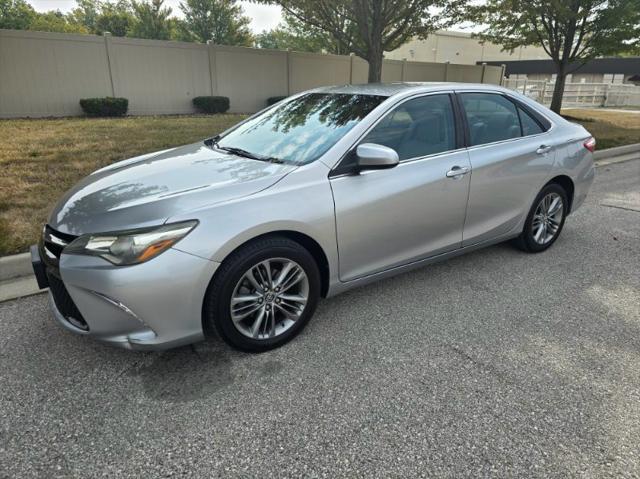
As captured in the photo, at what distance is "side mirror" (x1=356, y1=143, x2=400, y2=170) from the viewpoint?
293 centimetres

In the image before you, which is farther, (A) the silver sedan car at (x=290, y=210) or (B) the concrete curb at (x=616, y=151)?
(B) the concrete curb at (x=616, y=151)

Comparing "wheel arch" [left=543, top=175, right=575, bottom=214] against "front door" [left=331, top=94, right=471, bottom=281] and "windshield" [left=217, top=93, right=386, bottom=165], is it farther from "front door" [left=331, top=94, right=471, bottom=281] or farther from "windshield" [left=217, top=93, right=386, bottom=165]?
"windshield" [left=217, top=93, right=386, bottom=165]

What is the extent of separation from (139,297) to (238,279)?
540mm

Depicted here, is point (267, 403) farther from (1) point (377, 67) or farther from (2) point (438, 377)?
(1) point (377, 67)

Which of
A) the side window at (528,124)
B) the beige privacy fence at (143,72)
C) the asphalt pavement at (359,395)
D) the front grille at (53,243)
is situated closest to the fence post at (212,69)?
the beige privacy fence at (143,72)

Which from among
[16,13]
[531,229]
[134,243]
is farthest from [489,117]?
[16,13]

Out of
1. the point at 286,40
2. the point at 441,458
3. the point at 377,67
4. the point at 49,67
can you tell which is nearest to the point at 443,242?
the point at 441,458

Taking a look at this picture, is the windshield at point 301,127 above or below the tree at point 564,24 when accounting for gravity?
below

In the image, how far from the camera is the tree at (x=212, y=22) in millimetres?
35500

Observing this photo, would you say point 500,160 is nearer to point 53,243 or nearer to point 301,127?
point 301,127

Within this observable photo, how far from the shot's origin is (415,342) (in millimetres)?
3020

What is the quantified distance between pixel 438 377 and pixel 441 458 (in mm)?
616

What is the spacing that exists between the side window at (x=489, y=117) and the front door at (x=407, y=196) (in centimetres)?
21

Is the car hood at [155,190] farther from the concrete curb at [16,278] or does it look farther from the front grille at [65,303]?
the concrete curb at [16,278]
